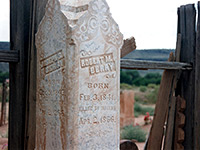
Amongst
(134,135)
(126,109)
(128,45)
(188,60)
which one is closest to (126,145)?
(128,45)

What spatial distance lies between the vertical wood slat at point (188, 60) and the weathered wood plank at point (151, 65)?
168mm

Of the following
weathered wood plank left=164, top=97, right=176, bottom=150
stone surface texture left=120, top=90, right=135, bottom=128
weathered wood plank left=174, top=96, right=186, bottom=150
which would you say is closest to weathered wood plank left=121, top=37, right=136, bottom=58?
weathered wood plank left=164, top=97, right=176, bottom=150

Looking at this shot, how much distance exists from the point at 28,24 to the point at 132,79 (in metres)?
27.5

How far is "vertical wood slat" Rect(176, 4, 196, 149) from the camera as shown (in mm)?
4602

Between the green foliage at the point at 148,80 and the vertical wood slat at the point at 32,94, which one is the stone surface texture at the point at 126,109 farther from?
the green foliage at the point at 148,80

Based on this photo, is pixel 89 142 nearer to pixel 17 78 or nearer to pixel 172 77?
pixel 17 78

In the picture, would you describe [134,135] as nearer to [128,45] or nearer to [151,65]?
[151,65]

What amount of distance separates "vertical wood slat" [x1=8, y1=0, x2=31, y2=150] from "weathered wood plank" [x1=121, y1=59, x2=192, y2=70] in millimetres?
1165

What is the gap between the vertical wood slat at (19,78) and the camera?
3.01 m

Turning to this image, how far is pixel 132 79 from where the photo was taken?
30.2m

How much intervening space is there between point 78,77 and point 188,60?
2.70 meters

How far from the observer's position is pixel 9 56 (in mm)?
2949

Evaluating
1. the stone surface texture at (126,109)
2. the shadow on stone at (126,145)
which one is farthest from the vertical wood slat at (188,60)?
the stone surface texture at (126,109)

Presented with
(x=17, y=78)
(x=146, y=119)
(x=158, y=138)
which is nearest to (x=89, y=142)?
(x=17, y=78)
